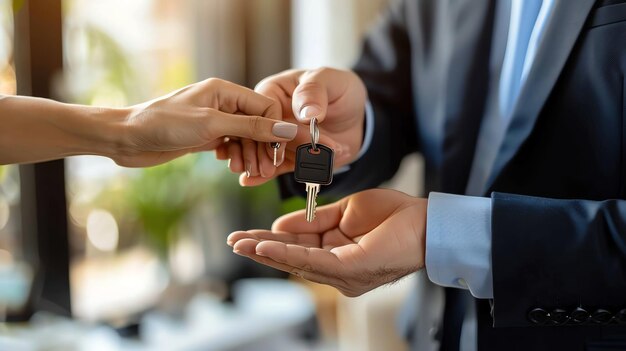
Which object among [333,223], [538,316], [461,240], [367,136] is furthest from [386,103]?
[538,316]

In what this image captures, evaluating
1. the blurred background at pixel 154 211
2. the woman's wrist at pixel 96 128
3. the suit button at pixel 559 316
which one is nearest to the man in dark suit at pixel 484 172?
the suit button at pixel 559 316

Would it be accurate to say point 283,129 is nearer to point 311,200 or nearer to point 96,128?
point 311,200

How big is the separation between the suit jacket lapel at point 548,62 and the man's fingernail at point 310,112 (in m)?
0.38

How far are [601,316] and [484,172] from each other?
1.34ft

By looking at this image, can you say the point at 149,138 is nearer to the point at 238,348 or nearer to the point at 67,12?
the point at 67,12

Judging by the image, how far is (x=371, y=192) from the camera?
1182 mm

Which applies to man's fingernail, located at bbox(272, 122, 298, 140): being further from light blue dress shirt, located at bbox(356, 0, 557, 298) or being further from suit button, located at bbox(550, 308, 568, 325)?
suit button, located at bbox(550, 308, 568, 325)

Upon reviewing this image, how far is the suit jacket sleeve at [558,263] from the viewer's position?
0.98 metres

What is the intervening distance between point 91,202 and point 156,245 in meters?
0.35

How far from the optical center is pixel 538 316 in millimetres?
1015

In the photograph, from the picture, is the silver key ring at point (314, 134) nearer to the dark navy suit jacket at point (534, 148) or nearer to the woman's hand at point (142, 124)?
the woman's hand at point (142, 124)

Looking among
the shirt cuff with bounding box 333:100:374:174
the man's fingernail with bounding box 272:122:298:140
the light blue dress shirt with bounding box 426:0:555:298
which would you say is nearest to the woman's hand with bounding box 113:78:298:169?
the man's fingernail with bounding box 272:122:298:140

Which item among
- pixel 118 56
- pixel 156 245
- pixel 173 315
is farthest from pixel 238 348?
pixel 118 56

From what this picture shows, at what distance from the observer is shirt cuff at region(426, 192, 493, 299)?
41.3 inches
